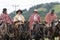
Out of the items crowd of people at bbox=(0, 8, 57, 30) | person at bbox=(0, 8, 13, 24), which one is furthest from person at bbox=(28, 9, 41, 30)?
person at bbox=(0, 8, 13, 24)

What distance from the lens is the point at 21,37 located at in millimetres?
19500

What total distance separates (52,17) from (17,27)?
2.89 meters

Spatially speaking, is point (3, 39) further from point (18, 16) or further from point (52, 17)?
point (52, 17)

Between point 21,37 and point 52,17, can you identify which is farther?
point 52,17

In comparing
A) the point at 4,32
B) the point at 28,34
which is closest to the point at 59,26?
the point at 28,34

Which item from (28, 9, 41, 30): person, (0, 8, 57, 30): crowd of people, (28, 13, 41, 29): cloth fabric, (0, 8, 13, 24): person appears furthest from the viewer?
(28, 13, 41, 29): cloth fabric

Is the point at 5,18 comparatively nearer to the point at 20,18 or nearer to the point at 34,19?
the point at 20,18

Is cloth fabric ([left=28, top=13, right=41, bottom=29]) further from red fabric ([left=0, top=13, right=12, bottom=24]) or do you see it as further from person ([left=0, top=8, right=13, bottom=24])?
red fabric ([left=0, top=13, right=12, bottom=24])

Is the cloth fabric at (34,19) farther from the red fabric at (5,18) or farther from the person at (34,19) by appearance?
the red fabric at (5,18)

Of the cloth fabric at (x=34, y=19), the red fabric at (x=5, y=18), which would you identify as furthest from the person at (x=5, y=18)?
the cloth fabric at (x=34, y=19)

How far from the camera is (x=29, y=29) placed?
20.3m

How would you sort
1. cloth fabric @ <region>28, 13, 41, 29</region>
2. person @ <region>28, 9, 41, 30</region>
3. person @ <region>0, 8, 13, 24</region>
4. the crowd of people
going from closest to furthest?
1. person @ <region>0, 8, 13, 24</region>
2. the crowd of people
3. person @ <region>28, 9, 41, 30</region>
4. cloth fabric @ <region>28, 13, 41, 29</region>

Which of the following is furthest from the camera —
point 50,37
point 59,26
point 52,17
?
point 52,17

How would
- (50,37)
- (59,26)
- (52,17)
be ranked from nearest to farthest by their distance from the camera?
(59,26)
(50,37)
(52,17)
